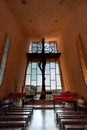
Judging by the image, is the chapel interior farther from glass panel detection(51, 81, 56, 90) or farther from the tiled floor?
the tiled floor

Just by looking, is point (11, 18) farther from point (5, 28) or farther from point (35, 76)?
point (35, 76)

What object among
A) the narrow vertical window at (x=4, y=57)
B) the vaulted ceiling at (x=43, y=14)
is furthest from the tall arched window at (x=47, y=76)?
the narrow vertical window at (x=4, y=57)

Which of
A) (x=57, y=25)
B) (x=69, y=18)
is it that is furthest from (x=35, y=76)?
(x=69, y=18)

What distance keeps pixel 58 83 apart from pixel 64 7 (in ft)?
25.0

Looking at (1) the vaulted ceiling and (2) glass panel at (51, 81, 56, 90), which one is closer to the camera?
(1) the vaulted ceiling

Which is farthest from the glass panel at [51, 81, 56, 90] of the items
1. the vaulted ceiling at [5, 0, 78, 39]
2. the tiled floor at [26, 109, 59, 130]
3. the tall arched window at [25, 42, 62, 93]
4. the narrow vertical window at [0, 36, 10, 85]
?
the tiled floor at [26, 109, 59, 130]

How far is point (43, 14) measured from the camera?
863cm

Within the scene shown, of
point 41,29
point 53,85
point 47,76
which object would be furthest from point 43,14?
point 53,85

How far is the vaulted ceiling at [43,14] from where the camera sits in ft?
24.4

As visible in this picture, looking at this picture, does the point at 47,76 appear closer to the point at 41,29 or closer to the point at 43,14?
the point at 41,29

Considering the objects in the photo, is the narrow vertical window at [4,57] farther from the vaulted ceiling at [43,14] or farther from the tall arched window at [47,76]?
the tall arched window at [47,76]

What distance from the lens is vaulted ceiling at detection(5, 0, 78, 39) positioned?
7426mm

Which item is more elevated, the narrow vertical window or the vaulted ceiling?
the vaulted ceiling

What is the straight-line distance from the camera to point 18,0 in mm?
7145
